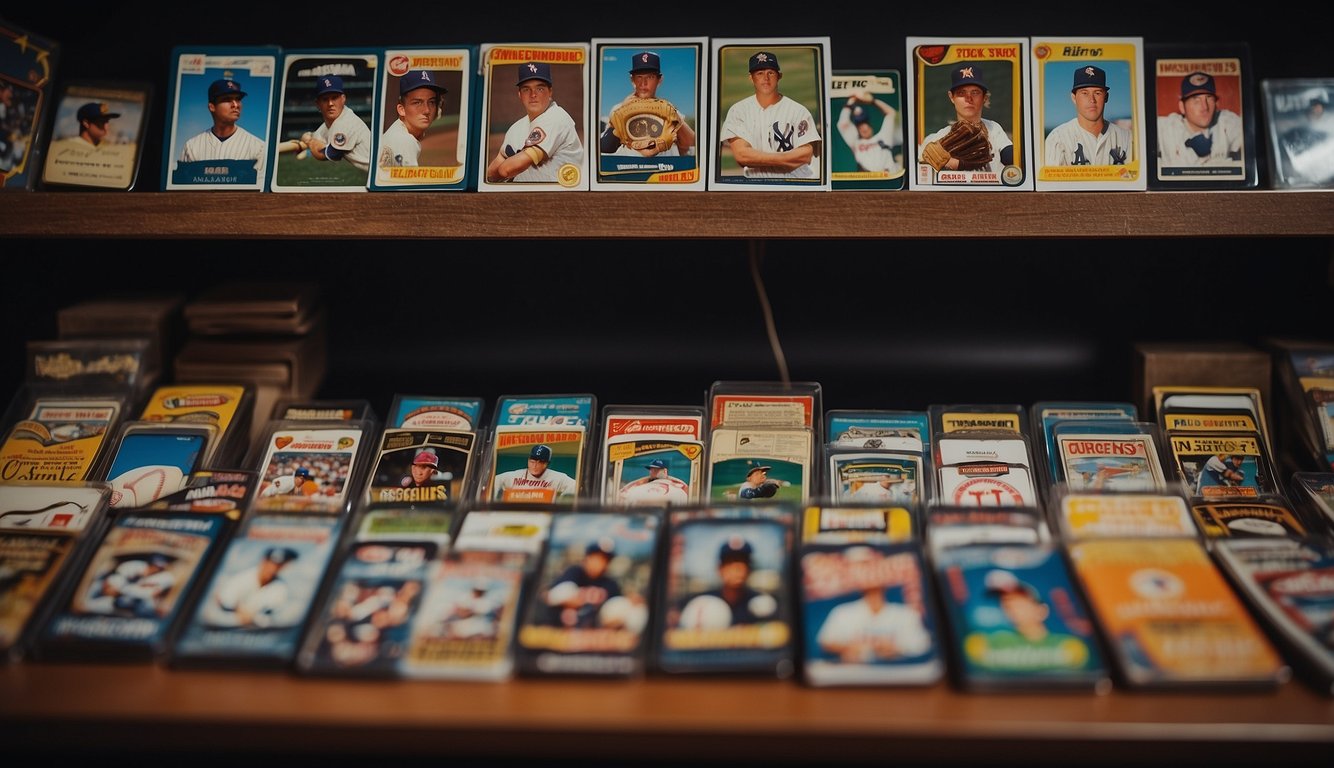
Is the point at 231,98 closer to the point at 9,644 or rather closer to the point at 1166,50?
the point at 9,644

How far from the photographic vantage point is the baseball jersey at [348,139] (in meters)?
1.70

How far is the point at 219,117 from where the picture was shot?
5.72 feet

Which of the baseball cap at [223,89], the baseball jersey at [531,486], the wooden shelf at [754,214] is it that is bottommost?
the baseball jersey at [531,486]

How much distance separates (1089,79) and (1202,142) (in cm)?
22

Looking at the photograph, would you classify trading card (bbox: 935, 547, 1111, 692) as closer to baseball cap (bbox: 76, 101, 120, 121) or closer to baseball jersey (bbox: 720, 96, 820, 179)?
baseball jersey (bbox: 720, 96, 820, 179)

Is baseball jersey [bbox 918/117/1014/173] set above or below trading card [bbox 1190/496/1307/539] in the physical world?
above

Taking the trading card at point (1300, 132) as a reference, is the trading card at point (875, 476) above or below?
below

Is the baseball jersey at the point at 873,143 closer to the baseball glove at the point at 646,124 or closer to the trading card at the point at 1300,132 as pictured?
the baseball glove at the point at 646,124

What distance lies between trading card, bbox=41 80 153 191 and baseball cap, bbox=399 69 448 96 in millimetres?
501

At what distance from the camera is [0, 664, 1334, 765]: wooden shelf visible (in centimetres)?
114

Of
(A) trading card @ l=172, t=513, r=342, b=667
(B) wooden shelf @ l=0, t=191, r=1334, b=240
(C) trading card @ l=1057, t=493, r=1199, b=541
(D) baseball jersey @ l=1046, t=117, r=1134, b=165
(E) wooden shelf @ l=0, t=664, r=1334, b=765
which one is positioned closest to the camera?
(E) wooden shelf @ l=0, t=664, r=1334, b=765

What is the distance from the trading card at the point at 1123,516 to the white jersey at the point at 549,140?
0.94 meters

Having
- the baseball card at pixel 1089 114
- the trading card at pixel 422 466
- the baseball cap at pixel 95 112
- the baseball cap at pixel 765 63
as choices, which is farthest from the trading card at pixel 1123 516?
the baseball cap at pixel 95 112

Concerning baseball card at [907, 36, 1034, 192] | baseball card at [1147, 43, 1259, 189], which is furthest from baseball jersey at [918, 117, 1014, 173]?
baseball card at [1147, 43, 1259, 189]
